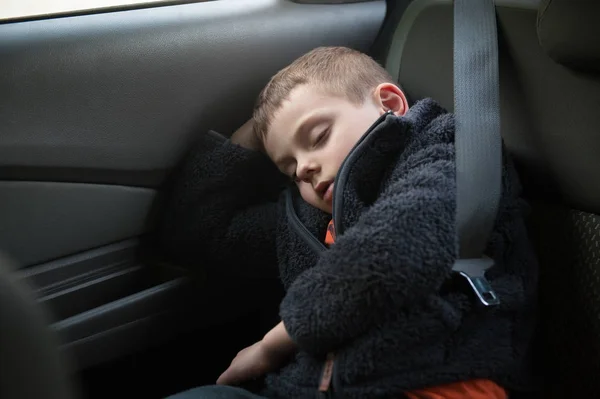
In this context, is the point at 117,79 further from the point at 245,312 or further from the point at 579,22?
the point at 579,22

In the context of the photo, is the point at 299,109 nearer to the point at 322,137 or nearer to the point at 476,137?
the point at 322,137

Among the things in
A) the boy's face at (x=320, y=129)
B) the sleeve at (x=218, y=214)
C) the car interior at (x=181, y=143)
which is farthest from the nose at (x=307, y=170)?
the car interior at (x=181, y=143)

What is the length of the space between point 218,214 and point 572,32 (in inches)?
24.1

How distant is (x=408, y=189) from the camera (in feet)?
2.83

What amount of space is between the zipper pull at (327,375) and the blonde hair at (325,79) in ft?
1.29

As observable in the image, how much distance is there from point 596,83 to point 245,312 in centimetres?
73

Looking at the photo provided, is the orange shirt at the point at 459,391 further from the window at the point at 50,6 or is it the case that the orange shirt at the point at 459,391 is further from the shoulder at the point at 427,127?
the window at the point at 50,6

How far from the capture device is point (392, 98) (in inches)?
42.8

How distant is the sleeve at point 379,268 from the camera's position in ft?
2.60

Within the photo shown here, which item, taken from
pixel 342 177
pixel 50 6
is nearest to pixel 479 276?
pixel 342 177

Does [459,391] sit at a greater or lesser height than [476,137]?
lesser

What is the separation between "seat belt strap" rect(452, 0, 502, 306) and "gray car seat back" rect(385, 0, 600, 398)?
0.15 ft

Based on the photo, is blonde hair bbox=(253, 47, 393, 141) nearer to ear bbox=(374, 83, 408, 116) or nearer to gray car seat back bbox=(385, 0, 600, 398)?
ear bbox=(374, 83, 408, 116)

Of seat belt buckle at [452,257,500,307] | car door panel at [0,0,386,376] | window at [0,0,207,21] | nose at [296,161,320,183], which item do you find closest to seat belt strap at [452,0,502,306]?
seat belt buckle at [452,257,500,307]
